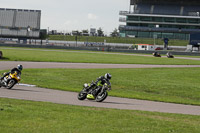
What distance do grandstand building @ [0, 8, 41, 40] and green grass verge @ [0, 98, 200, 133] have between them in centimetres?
10340

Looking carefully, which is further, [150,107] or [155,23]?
[155,23]

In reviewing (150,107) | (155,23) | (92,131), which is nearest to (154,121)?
(92,131)

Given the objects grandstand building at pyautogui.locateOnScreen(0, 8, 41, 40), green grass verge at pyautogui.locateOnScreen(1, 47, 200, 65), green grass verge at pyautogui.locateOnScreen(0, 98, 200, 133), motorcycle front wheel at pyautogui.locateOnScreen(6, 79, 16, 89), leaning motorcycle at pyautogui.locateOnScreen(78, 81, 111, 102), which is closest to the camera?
green grass verge at pyautogui.locateOnScreen(0, 98, 200, 133)

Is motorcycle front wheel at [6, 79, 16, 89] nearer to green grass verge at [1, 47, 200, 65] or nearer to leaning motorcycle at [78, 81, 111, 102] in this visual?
leaning motorcycle at [78, 81, 111, 102]

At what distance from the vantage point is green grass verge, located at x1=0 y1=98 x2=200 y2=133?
10.3 meters

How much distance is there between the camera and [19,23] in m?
121

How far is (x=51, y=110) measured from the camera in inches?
523

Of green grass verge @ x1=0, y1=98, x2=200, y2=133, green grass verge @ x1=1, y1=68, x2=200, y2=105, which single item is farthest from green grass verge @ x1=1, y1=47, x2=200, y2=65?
green grass verge @ x1=0, y1=98, x2=200, y2=133

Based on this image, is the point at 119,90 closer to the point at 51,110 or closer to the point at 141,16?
the point at 51,110

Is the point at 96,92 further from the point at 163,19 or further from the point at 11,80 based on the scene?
the point at 163,19

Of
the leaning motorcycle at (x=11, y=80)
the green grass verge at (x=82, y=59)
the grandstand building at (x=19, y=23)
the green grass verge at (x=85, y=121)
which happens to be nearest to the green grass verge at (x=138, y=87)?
the leaning motorcycle at (x=11, y=80)

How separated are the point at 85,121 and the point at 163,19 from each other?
132 metres

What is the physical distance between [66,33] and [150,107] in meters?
117

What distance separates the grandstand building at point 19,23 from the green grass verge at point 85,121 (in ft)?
339
